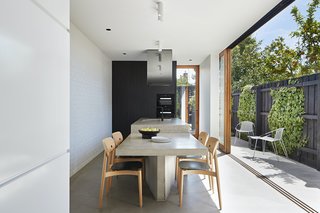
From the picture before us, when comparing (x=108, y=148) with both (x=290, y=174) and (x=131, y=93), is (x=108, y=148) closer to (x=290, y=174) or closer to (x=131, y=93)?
(x=290, y=174)

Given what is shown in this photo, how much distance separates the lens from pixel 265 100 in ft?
18.8

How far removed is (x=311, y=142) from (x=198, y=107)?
3.93 meters

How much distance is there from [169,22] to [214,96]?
284 cm

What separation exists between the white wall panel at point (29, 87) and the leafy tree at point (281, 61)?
489 cm

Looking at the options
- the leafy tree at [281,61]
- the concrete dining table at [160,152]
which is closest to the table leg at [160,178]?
the concrete dining table at [160,152]

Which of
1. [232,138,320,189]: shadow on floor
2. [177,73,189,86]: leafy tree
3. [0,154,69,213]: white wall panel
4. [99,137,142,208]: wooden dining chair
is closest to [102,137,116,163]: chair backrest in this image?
[99,137,142,208]: wooden dining chair

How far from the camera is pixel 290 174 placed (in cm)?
370

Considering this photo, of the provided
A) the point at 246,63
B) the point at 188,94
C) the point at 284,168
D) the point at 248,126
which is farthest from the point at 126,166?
the point at 246,63

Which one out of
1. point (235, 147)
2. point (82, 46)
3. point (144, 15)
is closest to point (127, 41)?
point (82, 46)

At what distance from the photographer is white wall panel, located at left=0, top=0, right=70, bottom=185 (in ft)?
2.06

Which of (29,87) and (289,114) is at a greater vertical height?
(29,87)

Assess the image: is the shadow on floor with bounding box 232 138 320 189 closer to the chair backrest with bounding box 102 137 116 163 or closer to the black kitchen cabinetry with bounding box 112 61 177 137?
the chair backrest with bounding box 102 137 116 163

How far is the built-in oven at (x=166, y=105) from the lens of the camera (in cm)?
649

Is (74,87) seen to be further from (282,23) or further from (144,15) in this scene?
(282,23)
